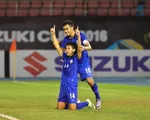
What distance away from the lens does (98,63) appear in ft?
91.5

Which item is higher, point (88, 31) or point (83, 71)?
point (88, 31)

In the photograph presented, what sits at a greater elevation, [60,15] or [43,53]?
[60,15]

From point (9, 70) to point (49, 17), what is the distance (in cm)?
344

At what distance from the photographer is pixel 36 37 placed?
28094mm

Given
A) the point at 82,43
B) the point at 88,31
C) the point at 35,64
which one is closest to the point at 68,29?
the point at 82,43

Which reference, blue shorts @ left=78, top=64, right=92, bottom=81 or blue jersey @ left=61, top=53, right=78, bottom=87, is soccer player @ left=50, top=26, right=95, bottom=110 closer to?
blue jersey @ left=61, top=53, right=78, bottom=87

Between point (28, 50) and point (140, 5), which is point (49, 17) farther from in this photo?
point (140, 5)

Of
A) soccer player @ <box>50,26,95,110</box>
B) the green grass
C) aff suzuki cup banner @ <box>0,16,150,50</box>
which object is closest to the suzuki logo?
aff suzuki cup banner @ <box>0,16,150,50</box>

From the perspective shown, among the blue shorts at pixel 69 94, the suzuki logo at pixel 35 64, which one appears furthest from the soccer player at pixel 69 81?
the suzuki logo at pixel 35 64

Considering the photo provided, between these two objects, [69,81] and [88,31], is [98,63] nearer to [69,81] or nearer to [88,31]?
[88,31]

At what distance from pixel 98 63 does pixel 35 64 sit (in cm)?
320

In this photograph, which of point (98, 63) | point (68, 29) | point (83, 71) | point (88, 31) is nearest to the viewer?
point (68, 29)

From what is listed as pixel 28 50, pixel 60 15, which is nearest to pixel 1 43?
pixel 28 50

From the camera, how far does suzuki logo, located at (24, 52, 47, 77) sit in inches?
1078
